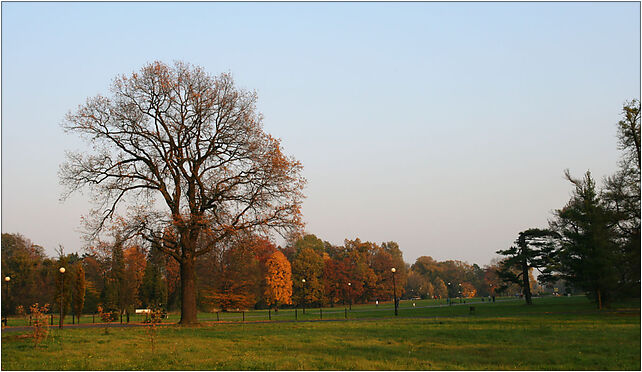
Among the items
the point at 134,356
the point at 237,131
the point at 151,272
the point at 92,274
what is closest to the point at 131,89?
the point at 237,131

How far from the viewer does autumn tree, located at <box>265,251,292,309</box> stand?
266 ft

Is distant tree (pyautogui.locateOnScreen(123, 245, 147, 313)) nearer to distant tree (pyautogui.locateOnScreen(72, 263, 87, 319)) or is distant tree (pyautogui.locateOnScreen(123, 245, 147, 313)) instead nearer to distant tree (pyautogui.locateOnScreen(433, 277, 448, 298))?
distant tree (pyautogui.locateOnScreen(72, 263, 87, 319))

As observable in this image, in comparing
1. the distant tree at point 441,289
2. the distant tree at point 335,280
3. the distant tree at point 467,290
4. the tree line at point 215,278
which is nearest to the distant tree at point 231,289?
the tree line at point 215,278

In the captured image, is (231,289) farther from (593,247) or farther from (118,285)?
(593,247)

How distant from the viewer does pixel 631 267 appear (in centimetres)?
3553

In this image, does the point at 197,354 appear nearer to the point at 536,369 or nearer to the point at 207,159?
the point at 536,369

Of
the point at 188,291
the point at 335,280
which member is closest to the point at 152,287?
the point at 335,280

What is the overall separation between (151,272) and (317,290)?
99.8ft

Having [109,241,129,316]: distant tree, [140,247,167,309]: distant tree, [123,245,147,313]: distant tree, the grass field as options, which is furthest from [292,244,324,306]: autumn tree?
the grass field

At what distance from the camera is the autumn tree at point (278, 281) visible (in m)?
81.1

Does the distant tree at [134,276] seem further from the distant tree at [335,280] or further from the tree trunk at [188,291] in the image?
the tree trunk at [188,291]

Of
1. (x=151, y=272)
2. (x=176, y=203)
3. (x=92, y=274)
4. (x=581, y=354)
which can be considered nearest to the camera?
(x=581, y=354)

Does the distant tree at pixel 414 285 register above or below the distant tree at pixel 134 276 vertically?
below

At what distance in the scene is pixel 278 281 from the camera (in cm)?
8169
